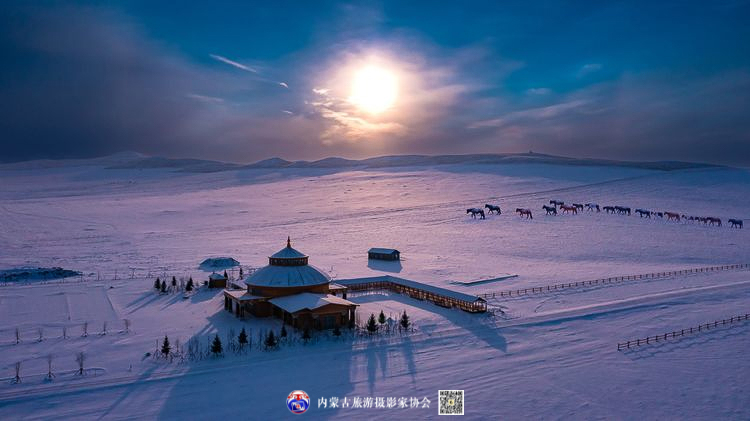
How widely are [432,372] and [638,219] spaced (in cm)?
5061

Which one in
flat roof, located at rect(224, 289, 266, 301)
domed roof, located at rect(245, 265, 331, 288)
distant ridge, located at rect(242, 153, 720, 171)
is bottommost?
flat roof, located at rect(224, 289, 266, 301)

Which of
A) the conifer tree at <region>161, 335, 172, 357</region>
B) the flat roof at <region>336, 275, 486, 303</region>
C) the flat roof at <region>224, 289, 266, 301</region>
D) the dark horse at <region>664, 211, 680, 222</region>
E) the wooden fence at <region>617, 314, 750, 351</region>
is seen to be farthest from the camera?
the dark horse at <region>664, 211, 680, 222</region>

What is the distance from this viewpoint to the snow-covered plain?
18266 mm

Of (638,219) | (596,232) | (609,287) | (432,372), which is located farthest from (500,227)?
(432,372)

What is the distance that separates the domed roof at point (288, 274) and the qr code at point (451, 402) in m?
12.4

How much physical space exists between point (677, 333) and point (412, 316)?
1227 centimetres

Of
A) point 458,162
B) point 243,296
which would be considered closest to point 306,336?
point 243,296


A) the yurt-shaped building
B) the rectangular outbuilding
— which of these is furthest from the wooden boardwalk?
the rectangular outbuilding

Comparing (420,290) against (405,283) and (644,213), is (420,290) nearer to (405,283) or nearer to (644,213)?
(405,283)

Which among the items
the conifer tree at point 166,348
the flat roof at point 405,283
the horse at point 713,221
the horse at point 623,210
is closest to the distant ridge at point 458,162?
the horse at point 623,210

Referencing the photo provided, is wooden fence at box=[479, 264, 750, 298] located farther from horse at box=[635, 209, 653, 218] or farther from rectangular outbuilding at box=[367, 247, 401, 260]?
horse at box=[635, 209, 653, 218]

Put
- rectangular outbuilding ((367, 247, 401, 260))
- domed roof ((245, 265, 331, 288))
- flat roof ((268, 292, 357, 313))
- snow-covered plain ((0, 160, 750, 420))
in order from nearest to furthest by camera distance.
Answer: snow-covered plain ((0, 160, 750, 420))
flat roof ((268, 292, 357, 313))
domed roof ((245, 265, 331, 288))
rectangular outbuilding ((367, 247, 401, 260))

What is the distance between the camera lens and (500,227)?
58875 mm

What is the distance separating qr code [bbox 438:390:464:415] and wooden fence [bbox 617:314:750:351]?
875cm
